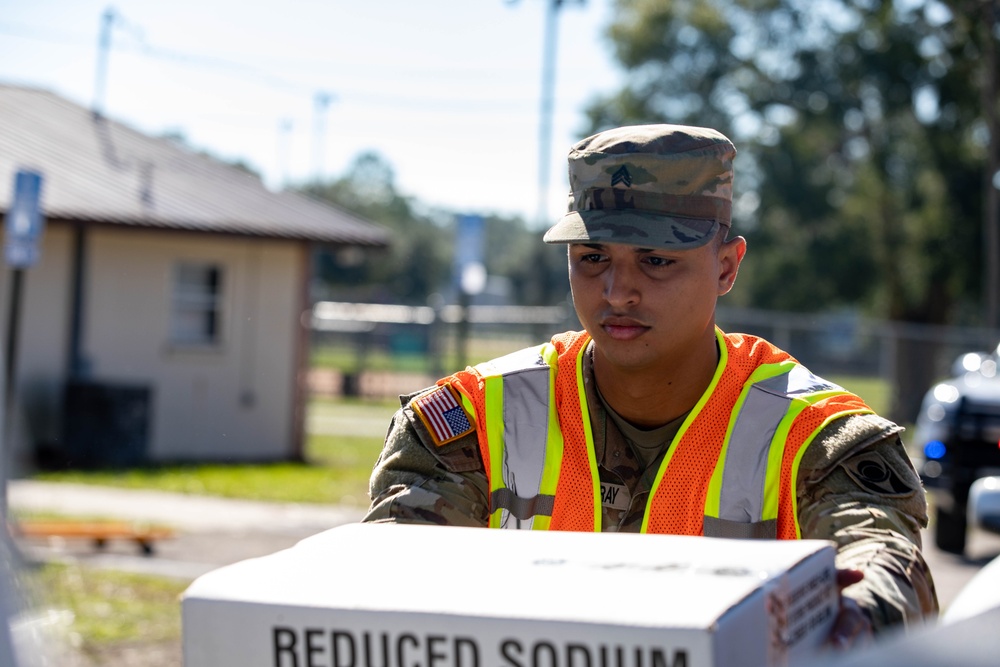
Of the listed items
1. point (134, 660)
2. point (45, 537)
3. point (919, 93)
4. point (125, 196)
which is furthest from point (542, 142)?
point (134, 660)

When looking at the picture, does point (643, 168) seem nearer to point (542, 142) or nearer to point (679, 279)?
point (679, 279)

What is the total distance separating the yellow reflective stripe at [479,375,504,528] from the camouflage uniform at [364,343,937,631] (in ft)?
0.08

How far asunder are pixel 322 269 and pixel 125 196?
4896 centimetres

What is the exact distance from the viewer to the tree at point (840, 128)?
28.9 m

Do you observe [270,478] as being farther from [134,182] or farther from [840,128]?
[840,128]

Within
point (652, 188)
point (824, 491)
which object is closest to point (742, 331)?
point (652, 188)

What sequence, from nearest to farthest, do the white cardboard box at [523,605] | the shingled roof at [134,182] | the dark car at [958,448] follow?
the white cardboard box at [523,605], the dark car at [958,448], the shingled roof at [134,182]

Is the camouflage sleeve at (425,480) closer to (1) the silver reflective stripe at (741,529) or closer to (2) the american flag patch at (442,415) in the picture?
(2) the american flag patch at (442,415)

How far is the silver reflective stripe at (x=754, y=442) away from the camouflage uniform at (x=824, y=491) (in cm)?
9

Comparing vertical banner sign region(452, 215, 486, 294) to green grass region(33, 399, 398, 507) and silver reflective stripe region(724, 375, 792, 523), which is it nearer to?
green grass region(33, 399, 398, 507)

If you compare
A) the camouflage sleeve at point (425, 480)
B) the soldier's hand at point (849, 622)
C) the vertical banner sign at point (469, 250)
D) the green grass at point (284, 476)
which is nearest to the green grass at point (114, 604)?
the green grass at point (284, 476)

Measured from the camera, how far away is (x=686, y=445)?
8.64 feet

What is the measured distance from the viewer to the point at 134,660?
6.31 metres

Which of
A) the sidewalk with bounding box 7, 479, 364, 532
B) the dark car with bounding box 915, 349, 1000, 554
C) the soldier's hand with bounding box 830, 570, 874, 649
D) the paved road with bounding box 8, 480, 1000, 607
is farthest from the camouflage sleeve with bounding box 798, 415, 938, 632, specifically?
the sidewalk with bounding box 7, 479, 364, 532
